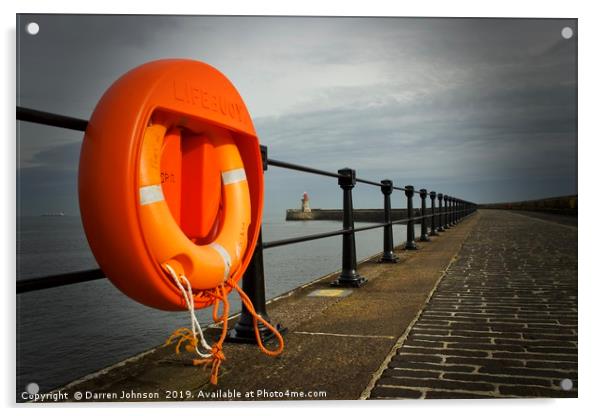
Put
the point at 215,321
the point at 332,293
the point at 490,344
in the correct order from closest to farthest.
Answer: the point at 215,321
the point at 490,344
the point at 332,293

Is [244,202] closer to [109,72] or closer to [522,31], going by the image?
[109,72]

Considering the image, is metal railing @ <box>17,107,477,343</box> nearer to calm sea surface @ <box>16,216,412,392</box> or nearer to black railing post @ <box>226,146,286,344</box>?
black railing post @ <box>226,146,286,344</box>

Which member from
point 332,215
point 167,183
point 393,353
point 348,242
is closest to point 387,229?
point 348,242

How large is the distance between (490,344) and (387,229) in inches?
115

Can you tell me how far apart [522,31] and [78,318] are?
367 centimetres

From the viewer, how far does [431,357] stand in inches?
74.4

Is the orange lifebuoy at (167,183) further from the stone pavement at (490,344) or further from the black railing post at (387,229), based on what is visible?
the black railing post at (387,229)

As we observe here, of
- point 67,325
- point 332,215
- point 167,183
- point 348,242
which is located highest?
point 167,183

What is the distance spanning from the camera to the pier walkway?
5.39 ft

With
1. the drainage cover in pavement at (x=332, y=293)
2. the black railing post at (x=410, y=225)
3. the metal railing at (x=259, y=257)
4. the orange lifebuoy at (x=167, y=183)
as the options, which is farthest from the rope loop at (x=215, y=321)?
the black railing post at (x=410, y=225)

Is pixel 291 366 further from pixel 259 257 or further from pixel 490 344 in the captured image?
pixel 490 344

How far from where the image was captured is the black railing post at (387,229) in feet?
16.0

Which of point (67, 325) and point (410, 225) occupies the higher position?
point (410, 225)

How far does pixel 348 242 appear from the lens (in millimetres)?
3611
